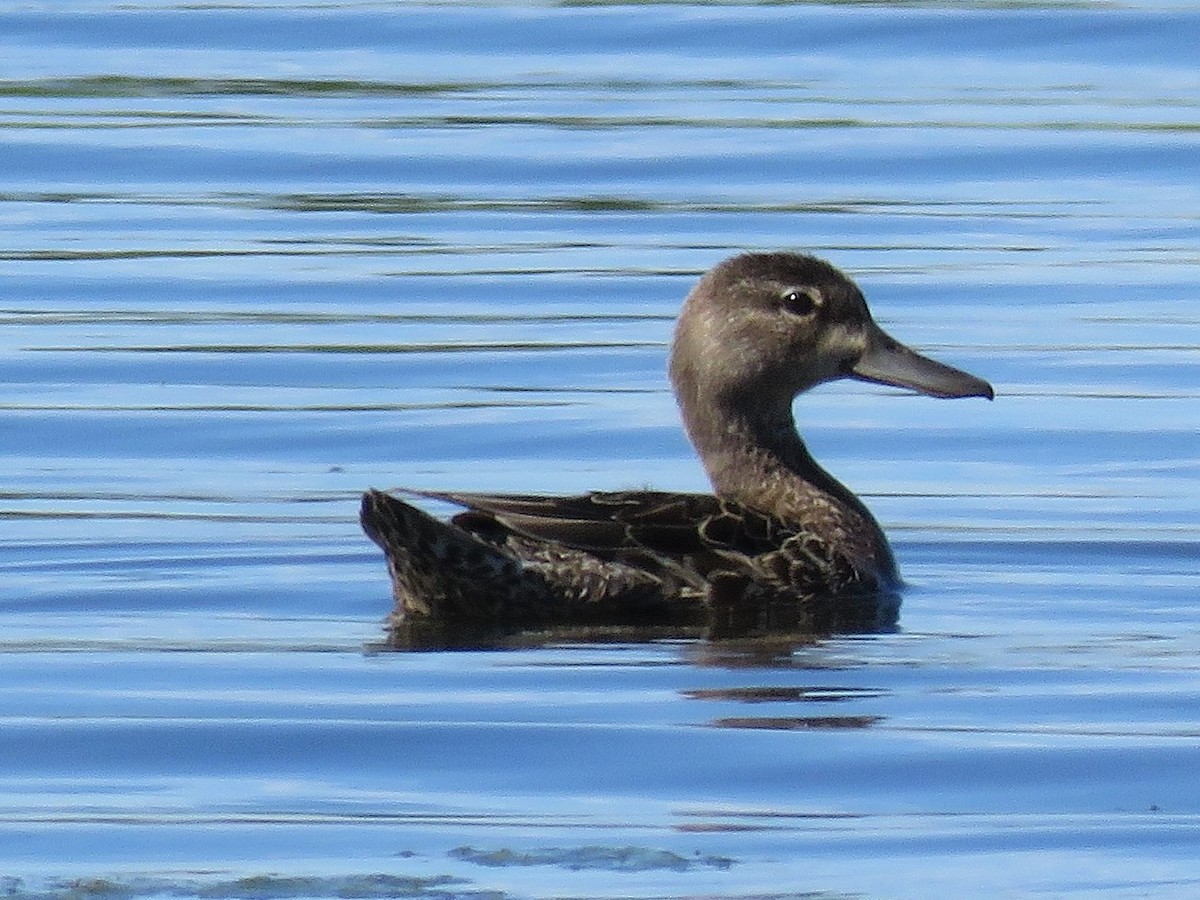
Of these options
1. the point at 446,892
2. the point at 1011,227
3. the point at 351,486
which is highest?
the point at 1011,227

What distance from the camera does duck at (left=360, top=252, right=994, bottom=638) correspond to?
916 centimetres

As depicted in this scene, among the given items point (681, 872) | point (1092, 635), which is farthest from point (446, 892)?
point (1092, 635)

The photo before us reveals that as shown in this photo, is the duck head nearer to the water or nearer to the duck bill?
the duck bill

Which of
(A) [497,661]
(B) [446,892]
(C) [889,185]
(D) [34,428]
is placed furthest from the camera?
(C) [889,185]

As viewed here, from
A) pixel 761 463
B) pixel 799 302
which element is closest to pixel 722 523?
pixel 761 463

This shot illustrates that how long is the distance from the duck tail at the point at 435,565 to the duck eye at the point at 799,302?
1542 millimetres

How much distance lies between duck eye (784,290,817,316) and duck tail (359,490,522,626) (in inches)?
60.7

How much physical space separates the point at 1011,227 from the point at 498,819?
9777mm

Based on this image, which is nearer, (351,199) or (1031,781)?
(1031,781)

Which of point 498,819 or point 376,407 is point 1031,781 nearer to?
point 498,819

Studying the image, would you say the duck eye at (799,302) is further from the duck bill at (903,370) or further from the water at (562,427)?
the water at (562,427)

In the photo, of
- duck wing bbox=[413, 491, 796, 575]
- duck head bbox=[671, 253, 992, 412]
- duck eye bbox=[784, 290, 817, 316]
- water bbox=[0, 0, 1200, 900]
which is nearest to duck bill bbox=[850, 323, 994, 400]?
duck head bbox=[671, 253, 992, 412]

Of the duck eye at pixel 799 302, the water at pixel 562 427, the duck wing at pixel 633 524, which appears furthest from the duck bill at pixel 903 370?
the duck wing at pixel 633 524

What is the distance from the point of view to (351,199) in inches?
681
